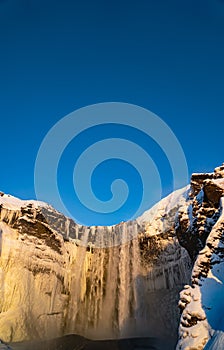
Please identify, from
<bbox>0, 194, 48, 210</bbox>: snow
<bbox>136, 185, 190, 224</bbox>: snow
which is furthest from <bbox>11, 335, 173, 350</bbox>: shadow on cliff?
<bbox>136, 185, 190, 224</bbox>: snow

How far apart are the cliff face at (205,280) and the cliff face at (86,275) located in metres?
15.3

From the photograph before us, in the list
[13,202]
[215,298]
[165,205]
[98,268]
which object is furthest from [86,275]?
[215,298]

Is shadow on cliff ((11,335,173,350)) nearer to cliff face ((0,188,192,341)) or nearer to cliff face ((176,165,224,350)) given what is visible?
cliff face ((0,188,192,341))

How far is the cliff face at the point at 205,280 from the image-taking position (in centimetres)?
1070

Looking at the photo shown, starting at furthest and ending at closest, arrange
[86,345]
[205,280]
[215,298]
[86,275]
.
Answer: [86,275] → [86,345] → [205,280] → [215,298]

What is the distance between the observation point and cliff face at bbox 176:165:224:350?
35.1 feet

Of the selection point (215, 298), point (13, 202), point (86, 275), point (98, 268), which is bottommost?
point (215, 298)

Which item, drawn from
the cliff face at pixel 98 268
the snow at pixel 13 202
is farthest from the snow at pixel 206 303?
the snow at pixel 13 202

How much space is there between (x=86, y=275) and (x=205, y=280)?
29.7 m

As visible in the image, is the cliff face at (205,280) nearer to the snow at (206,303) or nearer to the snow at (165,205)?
the snow at (206,303)

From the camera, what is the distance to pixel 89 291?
39906 millimetres

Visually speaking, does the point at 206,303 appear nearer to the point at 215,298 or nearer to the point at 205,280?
the point at 215,298

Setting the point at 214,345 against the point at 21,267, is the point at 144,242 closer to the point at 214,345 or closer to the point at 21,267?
the point at 21,267

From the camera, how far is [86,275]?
1585 inches
